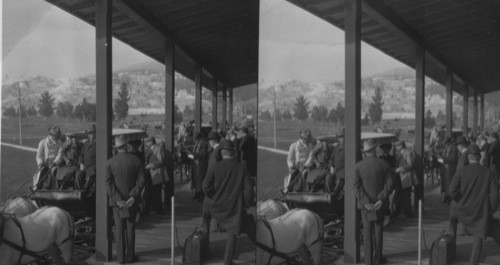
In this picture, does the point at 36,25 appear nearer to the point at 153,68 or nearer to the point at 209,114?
the point at 153,68

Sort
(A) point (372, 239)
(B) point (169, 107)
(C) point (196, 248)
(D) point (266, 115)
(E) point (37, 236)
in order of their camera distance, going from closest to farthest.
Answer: (D) point (266, 115) → (C) point (196, 248) → (B) point (169, 107) → (A) point (372, 239) → (E) point (37, 236)

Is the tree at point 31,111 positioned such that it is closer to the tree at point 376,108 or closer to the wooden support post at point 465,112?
the tree at point 376,108

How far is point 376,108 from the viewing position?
16.2 ft

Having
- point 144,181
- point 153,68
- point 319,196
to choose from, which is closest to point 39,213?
point 144,181

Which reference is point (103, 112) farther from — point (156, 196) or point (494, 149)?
point (494, 149)

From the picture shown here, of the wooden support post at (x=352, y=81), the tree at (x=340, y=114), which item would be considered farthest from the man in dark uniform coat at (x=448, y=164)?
the tree at (x=340, y=114)

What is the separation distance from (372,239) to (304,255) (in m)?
0.64

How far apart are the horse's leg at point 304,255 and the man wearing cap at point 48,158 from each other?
239 cm

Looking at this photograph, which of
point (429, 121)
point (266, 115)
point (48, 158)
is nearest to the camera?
point (266, 115)

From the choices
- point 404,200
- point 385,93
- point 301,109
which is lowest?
point 404,200

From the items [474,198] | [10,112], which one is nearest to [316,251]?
[474,198]

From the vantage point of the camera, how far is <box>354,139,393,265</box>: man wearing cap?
16.5 feet

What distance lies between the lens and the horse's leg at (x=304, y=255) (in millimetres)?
4977

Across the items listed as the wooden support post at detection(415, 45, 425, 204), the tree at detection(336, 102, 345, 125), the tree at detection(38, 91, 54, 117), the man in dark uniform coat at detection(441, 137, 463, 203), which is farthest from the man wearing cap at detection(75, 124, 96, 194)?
the man in dark uniform coat at detection(441, 137, 463, 203)
